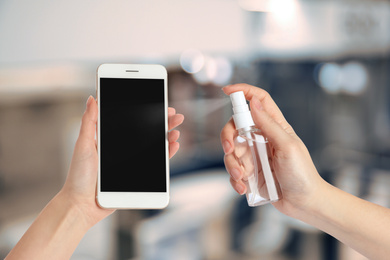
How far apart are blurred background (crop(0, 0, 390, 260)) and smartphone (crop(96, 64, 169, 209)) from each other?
0.65 meters

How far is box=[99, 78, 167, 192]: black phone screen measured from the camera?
0.53 m

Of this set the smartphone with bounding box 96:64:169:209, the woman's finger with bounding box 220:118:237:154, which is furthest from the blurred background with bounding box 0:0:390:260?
the woman's finger with bounding box 220:118:237:154

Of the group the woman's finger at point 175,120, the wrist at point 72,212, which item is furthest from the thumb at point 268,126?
the wrist at point 72,212

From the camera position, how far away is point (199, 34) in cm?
142

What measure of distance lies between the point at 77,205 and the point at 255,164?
10.9 inches

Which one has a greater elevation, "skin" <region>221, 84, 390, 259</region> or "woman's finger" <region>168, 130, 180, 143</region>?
"woman's finger" <region>168, 130, 180, 143</region>

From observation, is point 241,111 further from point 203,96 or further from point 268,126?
point 203,96

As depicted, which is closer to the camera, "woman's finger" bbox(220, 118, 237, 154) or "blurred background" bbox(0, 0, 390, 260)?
"woman's finger" bbox(220, 118, 237, 154)

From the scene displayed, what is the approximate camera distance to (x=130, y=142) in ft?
1.77

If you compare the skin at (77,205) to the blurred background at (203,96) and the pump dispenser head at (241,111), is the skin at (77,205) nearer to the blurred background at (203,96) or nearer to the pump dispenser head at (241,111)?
the pump dispenser head at (241,111)

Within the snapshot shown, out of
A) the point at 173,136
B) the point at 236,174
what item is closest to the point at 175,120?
the point at 173,136

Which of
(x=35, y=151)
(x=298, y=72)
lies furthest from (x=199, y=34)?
(x=35, y=151)

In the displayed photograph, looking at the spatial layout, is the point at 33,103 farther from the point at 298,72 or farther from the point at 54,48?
the point at 298,72

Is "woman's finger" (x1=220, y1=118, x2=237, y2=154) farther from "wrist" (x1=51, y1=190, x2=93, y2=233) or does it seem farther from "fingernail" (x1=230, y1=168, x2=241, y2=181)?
"wrist" (x1=51, y1=190, x2=93, y2=233)
